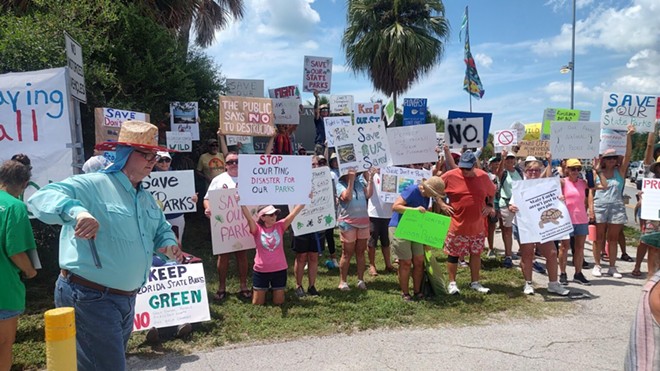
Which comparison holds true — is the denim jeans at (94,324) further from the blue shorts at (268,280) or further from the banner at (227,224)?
the banner at (227,224)


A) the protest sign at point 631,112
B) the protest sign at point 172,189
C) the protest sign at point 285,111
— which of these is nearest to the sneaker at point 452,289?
the protest sign at point 172,189

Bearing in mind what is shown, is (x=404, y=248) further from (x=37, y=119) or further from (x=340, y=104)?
(x=340, y=104)

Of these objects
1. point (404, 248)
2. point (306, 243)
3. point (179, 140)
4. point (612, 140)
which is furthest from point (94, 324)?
point (612, 140)

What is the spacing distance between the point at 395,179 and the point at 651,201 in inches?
151

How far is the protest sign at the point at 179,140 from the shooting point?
8662mm

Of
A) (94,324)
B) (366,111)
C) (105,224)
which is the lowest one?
(94,324)

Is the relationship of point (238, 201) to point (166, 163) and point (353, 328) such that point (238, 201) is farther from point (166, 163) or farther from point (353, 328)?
point (353, 328)

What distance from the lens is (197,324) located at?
4.98 metres

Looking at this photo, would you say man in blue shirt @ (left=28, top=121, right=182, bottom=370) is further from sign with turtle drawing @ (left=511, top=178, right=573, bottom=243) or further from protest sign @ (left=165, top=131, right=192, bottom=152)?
protest sign @ (left=165, top=131, right=192, bottom=152)

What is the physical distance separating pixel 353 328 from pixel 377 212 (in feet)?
8.95

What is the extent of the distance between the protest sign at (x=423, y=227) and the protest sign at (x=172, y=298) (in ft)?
8.63

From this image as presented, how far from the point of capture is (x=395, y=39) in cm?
2164

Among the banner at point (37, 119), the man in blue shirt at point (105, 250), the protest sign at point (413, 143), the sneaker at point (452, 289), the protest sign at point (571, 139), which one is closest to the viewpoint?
the man in blue shirt at point (105, 250)

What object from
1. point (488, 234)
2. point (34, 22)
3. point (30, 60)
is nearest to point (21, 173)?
point (30, 60)
